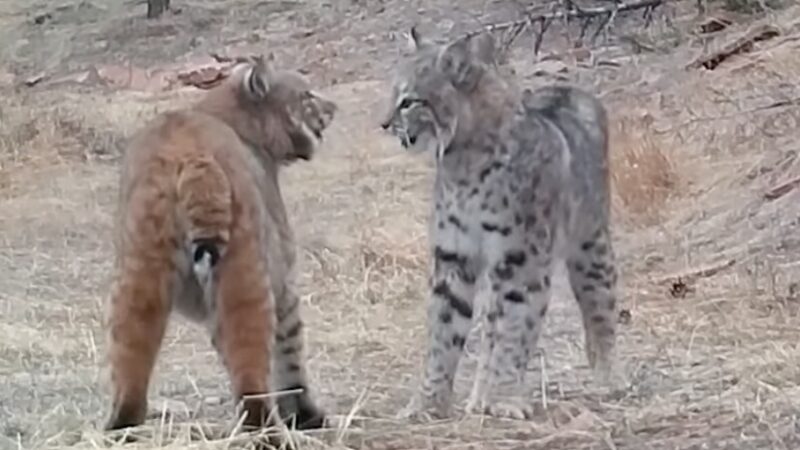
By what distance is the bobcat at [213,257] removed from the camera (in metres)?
2.50

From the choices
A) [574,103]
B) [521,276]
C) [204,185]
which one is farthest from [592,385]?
[204,185]

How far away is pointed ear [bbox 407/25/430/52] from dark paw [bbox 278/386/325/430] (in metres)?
0.46

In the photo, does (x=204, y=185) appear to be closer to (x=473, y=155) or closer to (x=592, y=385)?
(x=473, y=155)

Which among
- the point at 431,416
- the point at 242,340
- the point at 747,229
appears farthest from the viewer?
the point at 747,229

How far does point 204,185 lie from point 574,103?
561mm

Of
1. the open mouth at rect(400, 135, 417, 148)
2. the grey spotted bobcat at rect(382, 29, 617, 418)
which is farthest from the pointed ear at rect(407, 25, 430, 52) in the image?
the open mouth at rect(400, 135, 417, 148)

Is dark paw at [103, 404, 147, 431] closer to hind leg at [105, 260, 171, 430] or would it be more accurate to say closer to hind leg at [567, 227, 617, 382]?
hind leg at [105, 260, 171, 430]

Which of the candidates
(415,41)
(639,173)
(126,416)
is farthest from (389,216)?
(126,416)

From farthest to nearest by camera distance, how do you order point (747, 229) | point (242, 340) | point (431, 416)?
point (747, 229) < point (431, 416) < point (242, 340)

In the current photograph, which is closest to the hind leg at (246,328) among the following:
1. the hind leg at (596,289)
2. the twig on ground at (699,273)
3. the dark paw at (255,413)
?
the dark paw at (255,413)

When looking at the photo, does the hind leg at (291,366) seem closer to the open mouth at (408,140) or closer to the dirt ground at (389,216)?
the dirt ground at (389,216)

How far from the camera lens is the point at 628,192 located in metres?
2.82

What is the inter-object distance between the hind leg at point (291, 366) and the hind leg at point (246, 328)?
0.09m

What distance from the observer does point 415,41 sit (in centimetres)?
276
